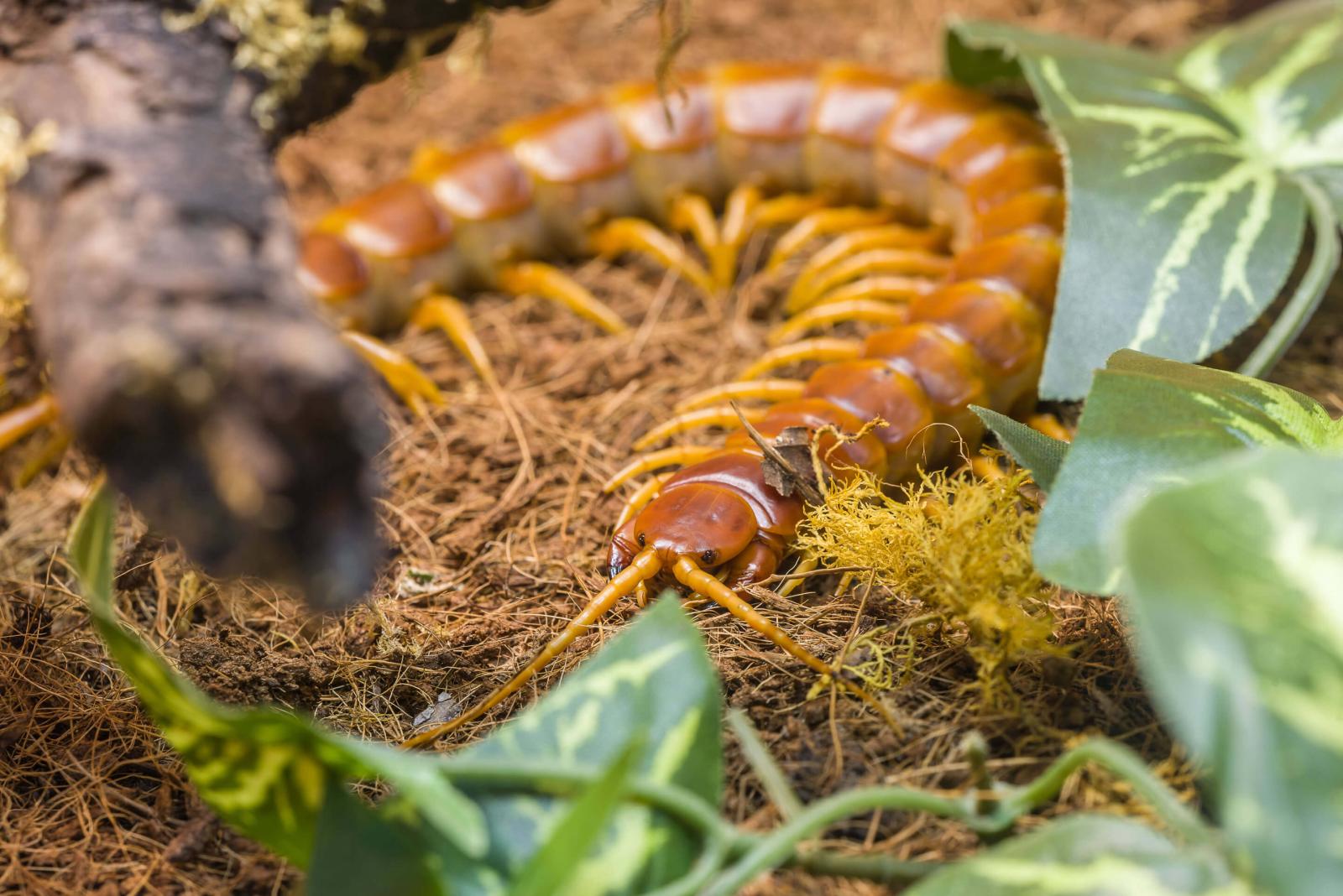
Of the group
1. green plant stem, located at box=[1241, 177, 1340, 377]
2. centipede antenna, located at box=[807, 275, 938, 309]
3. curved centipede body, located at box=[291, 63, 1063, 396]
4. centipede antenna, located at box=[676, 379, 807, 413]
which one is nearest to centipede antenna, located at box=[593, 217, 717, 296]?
curved centipede body, located at box=[291, 63, 1063, 396]

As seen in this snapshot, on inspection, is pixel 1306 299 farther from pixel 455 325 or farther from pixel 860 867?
pixel 455 325

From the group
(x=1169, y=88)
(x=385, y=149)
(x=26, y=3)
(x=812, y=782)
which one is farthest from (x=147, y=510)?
(x=385, y=149)

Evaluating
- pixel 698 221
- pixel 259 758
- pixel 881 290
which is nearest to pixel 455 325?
pixel 698 221

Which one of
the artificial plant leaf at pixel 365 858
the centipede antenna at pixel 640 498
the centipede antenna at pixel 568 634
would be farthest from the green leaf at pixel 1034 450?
the artificial plant leaf at pixel 365 858

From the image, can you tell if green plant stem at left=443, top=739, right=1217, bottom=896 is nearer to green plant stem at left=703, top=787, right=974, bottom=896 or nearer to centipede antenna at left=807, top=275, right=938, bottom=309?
green plant stem at left=703, top=787, right=974, bottom=896

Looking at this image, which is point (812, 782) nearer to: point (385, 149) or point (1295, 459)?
point (1295, 459)

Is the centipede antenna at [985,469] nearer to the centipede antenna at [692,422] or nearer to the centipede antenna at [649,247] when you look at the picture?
the centipede antenna at [692,422]
